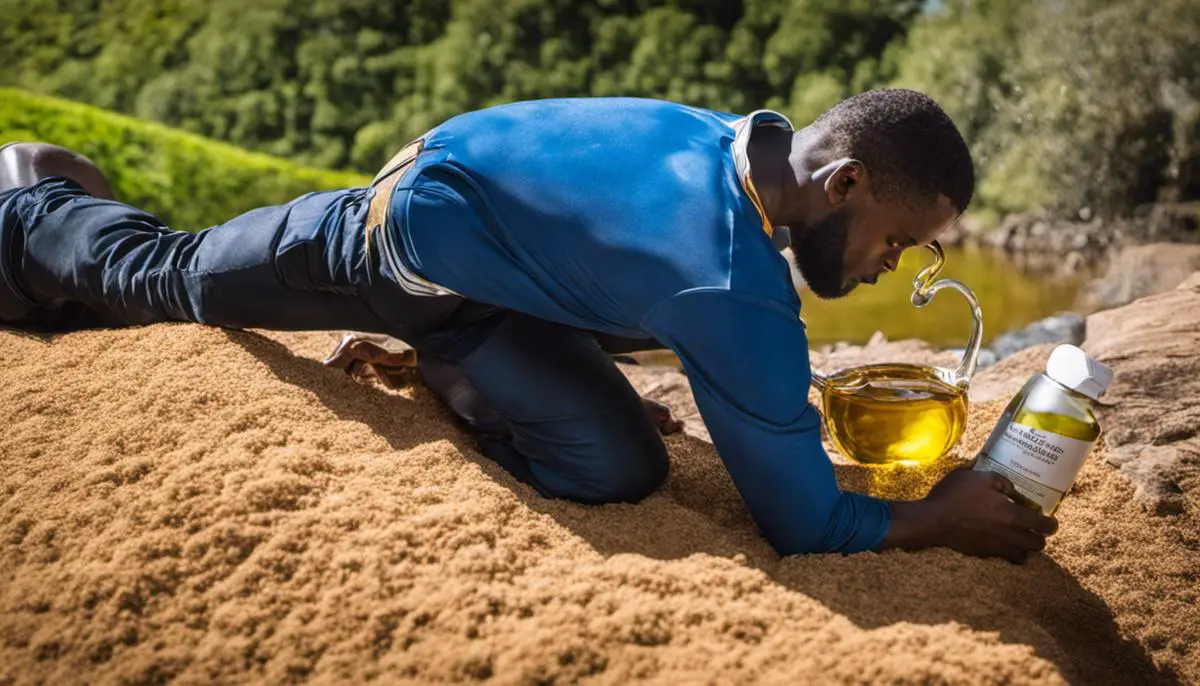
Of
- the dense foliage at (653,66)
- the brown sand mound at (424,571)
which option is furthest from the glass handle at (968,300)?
the dense foliage at (653,66)

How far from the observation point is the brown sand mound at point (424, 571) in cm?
193

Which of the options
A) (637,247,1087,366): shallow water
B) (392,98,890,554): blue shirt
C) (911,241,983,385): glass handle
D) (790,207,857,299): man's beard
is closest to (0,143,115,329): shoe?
(392,98,890,554): blue shirt

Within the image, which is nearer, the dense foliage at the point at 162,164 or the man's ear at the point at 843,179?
the man's ear at the point at 843,179

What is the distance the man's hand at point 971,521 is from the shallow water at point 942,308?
4804 mm

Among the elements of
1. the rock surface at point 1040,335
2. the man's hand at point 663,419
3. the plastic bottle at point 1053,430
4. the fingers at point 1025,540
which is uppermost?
the plastic bottle at point 1053,430

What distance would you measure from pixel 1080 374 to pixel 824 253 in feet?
2.17

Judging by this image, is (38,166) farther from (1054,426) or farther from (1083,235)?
(1083,235)

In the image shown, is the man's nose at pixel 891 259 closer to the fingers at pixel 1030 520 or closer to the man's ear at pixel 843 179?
the man's ear at pixel 843 179

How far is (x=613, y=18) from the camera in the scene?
2352 centimetres

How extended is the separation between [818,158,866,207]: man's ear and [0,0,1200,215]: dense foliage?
12722 millimetres

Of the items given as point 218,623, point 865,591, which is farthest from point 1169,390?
point 218,623

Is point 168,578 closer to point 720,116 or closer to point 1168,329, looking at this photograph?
point 720,116

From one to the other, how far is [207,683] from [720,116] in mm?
1827

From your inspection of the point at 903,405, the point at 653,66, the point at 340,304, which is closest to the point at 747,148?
the point at 903,405
